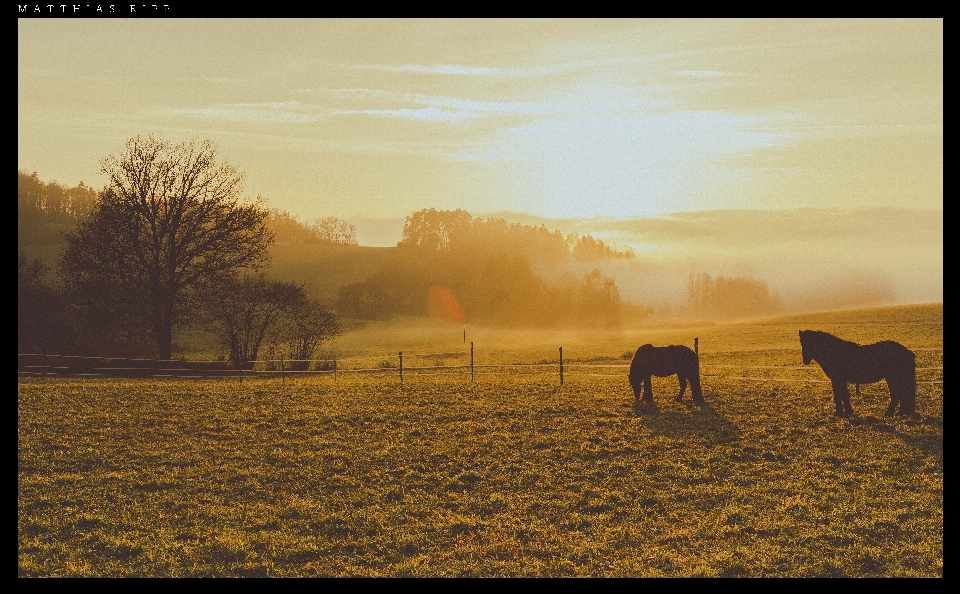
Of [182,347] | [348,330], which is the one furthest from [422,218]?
[182,347]

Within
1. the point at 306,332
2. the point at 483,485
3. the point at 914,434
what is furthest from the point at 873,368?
the point at 306,332

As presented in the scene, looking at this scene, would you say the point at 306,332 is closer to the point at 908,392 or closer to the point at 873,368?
the point at 873,368

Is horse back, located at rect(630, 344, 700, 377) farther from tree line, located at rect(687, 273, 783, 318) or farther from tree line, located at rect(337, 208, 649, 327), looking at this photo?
tree line, located at rect(687, 273, 783, 318)

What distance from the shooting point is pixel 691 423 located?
1662 cm

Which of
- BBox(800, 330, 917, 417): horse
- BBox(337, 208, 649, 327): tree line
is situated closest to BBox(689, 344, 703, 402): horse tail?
BBox(800, 330, 917, 417): horse

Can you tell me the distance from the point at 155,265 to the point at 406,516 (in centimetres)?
3025

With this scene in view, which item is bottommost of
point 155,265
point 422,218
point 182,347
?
point 182,347

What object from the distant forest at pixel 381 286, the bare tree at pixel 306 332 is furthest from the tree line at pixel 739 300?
the bare tree at pixel 306 332

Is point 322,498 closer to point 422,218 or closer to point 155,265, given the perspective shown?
point 155,265

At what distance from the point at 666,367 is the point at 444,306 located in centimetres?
7647

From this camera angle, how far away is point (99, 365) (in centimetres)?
3322

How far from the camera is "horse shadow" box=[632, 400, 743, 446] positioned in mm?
15156

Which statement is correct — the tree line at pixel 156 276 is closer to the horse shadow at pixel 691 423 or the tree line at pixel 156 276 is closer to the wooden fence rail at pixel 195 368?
the wooden fence rail at pixel 195 368

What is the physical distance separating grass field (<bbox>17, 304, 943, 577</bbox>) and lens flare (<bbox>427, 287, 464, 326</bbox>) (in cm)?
6562
